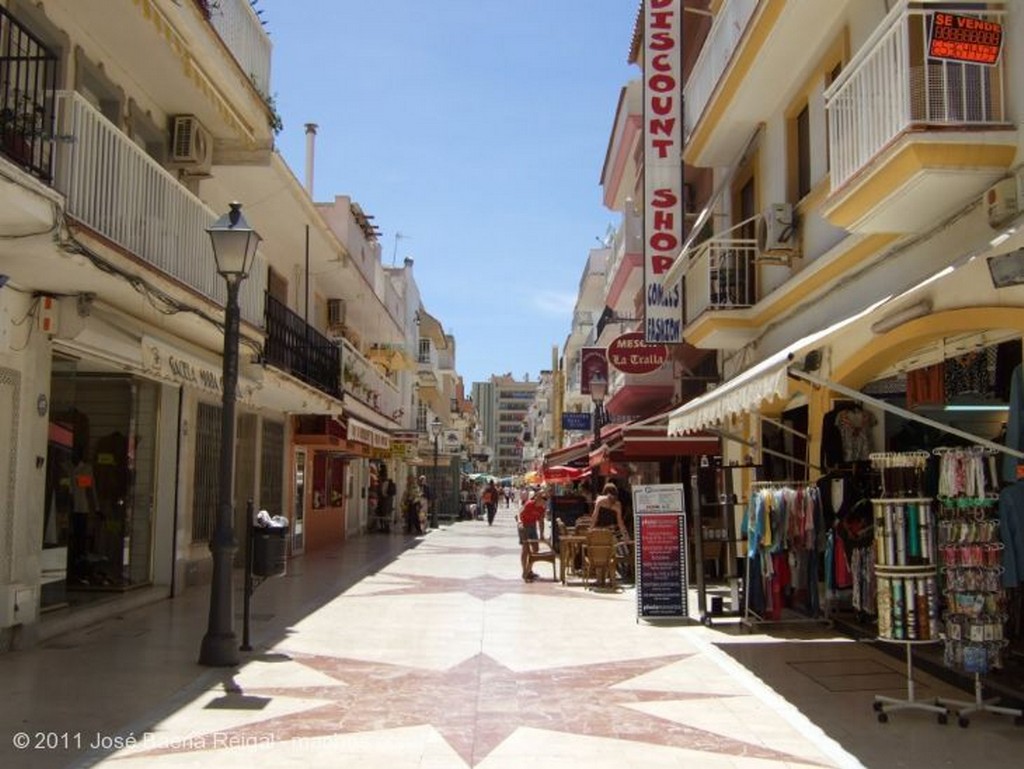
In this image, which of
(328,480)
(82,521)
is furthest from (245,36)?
(328,480)

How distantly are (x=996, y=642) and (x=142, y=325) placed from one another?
9316mm

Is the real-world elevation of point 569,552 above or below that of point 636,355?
below

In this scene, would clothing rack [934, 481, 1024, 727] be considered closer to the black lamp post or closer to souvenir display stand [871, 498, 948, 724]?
souvenir display stand [871, 498, 948, 724]

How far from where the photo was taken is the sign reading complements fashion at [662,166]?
16.0 metres

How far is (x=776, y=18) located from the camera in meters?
10.9

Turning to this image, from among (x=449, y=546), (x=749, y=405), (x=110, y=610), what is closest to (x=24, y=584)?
(x=110, y=610)

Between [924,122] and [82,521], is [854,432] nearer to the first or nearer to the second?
[924,122]

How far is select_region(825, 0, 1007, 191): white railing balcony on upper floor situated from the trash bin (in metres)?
6.63

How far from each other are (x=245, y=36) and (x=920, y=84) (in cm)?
986

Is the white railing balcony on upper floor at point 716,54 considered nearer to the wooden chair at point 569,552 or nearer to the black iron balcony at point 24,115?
the wooden chair at point 569,552

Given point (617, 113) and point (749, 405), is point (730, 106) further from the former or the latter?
point (617, 113)

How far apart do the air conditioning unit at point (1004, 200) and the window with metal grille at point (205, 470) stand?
11.7 meters

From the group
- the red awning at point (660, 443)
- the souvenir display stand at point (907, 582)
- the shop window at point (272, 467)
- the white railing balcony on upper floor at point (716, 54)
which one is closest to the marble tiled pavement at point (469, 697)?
the souvenir display stand at point (907, 582)

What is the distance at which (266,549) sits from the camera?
32.9 feet
